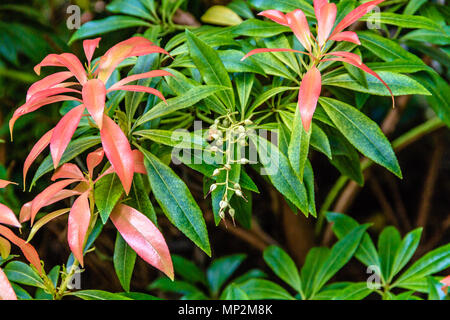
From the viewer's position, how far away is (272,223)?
1.52 meters

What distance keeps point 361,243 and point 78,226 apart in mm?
579

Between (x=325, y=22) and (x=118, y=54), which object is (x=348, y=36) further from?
(x=118, y=54)

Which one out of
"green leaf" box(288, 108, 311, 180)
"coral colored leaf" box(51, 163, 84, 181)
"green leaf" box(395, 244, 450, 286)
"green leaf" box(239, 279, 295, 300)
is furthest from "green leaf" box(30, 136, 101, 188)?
"green leaf" box(395, 244, 450, 286)

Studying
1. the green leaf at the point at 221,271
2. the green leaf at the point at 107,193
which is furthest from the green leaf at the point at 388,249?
the green leaf at the point at 107,193

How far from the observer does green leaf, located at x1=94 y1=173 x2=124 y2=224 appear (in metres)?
0.52

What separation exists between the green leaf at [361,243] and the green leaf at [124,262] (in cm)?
45

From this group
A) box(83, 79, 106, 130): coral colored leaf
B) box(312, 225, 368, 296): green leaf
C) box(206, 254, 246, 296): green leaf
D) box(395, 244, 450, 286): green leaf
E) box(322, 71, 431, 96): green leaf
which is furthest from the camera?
box(206, 254, 246, 296): green leaf

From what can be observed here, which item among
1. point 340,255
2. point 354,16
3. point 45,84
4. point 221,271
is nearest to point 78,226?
point 45,84

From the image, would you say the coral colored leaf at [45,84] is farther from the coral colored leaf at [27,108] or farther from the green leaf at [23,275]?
the green leaf at [23,275]

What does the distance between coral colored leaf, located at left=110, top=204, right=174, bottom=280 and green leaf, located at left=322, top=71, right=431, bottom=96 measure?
11.8 inches

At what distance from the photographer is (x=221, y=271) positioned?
1.13 m

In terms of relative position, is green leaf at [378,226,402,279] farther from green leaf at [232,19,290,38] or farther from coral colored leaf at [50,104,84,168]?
coral colored leaf at [50,104,84,168]
